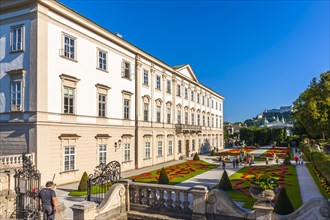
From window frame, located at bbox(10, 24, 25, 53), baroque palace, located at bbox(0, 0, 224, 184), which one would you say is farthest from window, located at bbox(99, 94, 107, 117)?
window frame, located at bbox(10, 24, 25, 53)

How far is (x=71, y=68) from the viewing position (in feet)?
68.3

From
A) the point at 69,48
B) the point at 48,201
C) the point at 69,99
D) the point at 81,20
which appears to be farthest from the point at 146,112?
the point at 48,201

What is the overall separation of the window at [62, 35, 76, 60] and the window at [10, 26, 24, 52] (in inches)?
114

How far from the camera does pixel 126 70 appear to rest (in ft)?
94.1

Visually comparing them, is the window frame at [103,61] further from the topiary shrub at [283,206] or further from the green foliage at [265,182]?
the topiary shrub at [283,206]

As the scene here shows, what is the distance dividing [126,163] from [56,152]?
32.3 ft

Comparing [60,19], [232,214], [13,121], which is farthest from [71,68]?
[232,214]

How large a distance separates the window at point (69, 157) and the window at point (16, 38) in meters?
8.01

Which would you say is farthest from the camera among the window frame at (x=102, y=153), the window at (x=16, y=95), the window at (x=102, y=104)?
the window at (x=102, y=104)

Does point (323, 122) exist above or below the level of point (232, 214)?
above

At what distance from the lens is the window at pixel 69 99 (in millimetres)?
20320

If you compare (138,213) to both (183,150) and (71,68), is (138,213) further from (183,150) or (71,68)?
(183,150)

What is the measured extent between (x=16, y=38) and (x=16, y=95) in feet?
13.5

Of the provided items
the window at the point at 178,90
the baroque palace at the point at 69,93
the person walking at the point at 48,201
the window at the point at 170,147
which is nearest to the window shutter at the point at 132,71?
the baroque palace at the point at 69,93
